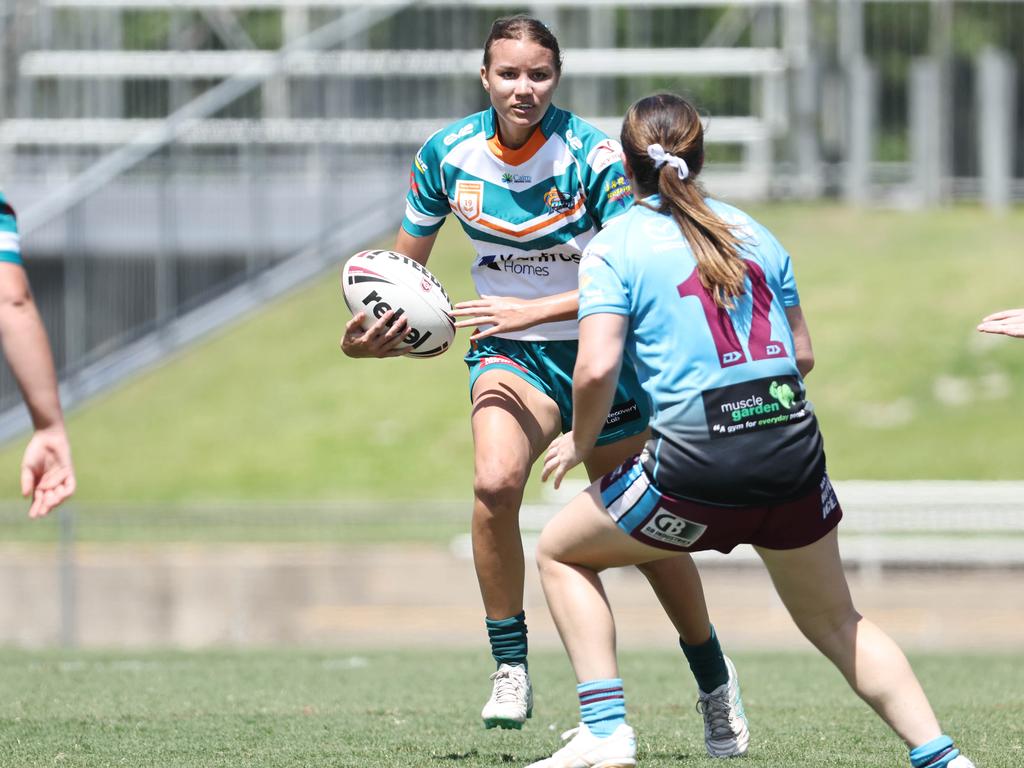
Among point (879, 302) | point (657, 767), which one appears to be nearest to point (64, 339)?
point (879, 302)

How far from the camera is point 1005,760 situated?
561 centimetres

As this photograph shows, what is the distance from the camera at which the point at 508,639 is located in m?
6.04

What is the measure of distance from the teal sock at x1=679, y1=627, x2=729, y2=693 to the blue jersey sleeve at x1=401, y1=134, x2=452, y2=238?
6.03 feet

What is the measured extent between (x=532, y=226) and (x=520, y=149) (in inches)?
11.1

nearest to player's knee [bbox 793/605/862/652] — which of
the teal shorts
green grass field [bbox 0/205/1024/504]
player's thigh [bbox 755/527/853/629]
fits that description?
player's thigh [bbox 755/527/853/629]

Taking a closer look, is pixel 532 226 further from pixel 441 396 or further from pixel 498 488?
pixel 441 396

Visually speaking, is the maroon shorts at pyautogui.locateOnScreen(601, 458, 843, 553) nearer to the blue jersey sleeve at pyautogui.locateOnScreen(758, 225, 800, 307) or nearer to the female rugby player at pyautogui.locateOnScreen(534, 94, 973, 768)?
the female rugby player at pyautogui.locateOnScreen(534, 94, 973, 768)

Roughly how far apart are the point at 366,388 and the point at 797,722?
1534 cm

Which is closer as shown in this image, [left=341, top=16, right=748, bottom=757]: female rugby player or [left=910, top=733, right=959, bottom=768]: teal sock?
[left=910, top=733, right=959, bottom=768]: teal sock

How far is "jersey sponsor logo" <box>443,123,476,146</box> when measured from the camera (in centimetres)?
623

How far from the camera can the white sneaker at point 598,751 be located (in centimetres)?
489

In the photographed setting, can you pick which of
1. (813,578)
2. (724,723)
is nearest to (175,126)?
(724,723)

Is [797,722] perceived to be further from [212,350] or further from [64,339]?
[212,350]

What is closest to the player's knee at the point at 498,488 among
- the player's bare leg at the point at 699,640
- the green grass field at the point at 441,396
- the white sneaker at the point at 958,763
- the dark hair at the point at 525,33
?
the player's bare leg at the point at 699,640
